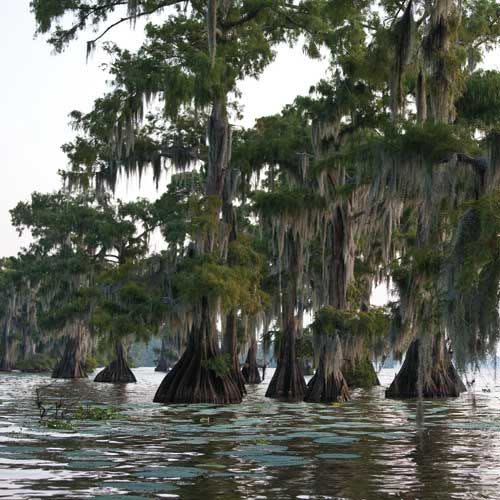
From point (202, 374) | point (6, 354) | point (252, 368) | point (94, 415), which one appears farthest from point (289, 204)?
point (6, 354)

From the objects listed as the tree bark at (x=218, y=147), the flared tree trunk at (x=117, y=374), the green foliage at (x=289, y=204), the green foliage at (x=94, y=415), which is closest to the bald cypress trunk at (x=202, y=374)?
the green foliage at (x=289, y=204)

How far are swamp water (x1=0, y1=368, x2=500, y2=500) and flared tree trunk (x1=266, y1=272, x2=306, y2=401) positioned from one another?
1129 cm

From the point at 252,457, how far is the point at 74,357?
138 ft

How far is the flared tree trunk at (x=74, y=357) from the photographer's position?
50.6 meters

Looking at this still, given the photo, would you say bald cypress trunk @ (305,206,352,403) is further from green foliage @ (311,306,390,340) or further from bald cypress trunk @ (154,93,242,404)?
bald cypress trunk @ (154,93,242,404)

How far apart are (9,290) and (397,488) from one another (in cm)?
6051

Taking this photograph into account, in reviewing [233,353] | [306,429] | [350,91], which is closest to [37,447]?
[306,429]

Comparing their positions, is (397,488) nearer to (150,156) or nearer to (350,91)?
(350,91)

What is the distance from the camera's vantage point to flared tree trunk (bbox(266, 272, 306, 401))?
2977cm

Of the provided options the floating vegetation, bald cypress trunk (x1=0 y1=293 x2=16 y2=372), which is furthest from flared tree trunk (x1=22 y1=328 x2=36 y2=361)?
the floating vegetation

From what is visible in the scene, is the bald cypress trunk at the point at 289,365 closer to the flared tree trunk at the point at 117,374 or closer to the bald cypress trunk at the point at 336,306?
the bald cypress trunk at the point at 336,306

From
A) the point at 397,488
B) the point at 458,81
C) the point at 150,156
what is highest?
the point at 150,156

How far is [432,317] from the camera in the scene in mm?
11805

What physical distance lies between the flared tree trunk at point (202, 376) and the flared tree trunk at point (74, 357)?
26499 millimetres
